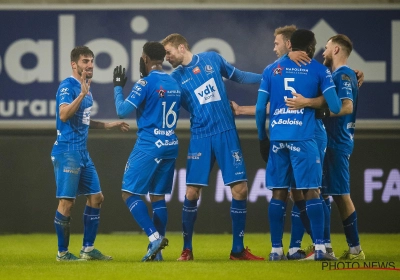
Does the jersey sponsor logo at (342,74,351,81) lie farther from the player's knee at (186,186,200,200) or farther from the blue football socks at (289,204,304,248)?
the player's knee at (186,186,200,200)

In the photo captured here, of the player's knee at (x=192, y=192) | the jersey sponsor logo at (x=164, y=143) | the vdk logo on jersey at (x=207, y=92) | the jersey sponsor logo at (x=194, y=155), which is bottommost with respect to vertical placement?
the player's knee at (x=192, y=192)

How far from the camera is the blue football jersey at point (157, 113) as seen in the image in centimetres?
842

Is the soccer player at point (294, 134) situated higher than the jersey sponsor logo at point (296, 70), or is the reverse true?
the jersey sponsor logo at point (296, 70)

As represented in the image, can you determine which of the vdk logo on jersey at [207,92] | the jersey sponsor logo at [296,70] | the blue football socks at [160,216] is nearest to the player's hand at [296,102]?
the jersey sponsor logo at [296,70]

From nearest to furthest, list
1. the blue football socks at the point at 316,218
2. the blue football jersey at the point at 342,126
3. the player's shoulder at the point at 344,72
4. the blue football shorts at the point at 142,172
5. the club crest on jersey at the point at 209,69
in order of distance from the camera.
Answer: the blue football socks at the point at 316,218 < the blue football shorts at the point at 142,172 < the player's shoulder at the point at 344,72 < the blue football jersey at the point at 342,126 < the club crest on jersey at the point at 209,69

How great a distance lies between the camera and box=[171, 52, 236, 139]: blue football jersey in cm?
864

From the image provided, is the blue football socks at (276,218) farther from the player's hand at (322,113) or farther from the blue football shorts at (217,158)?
the player's hand at (322,113)

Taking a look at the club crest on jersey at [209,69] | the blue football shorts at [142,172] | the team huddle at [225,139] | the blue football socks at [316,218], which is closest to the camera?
the blue football socks at [316,218]

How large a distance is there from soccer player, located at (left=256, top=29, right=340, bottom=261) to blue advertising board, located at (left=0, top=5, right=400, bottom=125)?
3728mm

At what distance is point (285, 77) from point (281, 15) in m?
3.97

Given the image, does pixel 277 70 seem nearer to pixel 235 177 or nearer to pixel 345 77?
pixel 345 77

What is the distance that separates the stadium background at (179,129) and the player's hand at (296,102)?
3834mm

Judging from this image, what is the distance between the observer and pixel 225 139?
339 inches

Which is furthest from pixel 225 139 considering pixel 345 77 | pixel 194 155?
pixel 345 77
